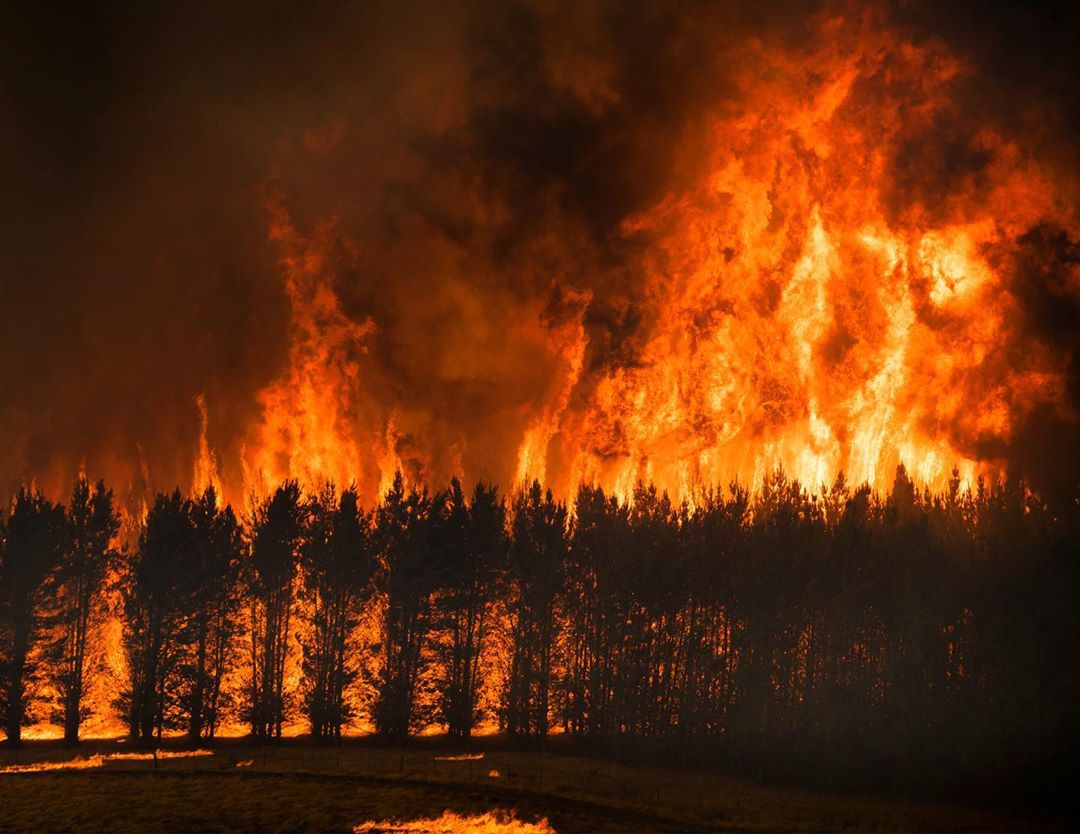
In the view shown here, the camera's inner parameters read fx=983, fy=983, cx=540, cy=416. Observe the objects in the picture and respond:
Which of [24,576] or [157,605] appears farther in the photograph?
[157,605]

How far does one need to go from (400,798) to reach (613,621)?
3383 centimetres

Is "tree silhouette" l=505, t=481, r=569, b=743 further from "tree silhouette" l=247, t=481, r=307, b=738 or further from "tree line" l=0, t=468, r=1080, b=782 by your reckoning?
"tree silhouette" l=247, t=481, r=307, b=738

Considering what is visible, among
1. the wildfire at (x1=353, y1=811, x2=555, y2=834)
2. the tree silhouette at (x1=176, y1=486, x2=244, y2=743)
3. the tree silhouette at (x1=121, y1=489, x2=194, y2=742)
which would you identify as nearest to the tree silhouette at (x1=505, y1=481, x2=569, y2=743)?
the tree silhouette at (x1=176, y1=486, x2=244, y2=743)

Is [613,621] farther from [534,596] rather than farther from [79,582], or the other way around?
[79,582]

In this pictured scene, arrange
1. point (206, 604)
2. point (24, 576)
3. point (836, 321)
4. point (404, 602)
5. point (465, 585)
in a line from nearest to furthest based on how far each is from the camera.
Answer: point (24, 576)
point (206, 604)
point (404, 602)
point (465, 585)
point (836, 321)

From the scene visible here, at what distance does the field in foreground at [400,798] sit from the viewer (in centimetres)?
4788

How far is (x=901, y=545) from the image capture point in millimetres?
83125

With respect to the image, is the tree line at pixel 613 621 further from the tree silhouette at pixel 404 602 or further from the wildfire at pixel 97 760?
the wildfire at pixel 97 760

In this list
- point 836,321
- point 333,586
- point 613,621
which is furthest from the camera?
point 836,321

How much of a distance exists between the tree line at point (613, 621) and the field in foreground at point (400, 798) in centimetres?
728

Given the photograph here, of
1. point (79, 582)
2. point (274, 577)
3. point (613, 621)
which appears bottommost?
point (613, 621)

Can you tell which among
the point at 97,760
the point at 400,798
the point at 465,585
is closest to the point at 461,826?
the point at 400,798

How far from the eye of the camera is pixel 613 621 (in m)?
82.9

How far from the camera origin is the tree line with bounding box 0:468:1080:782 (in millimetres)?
75250
